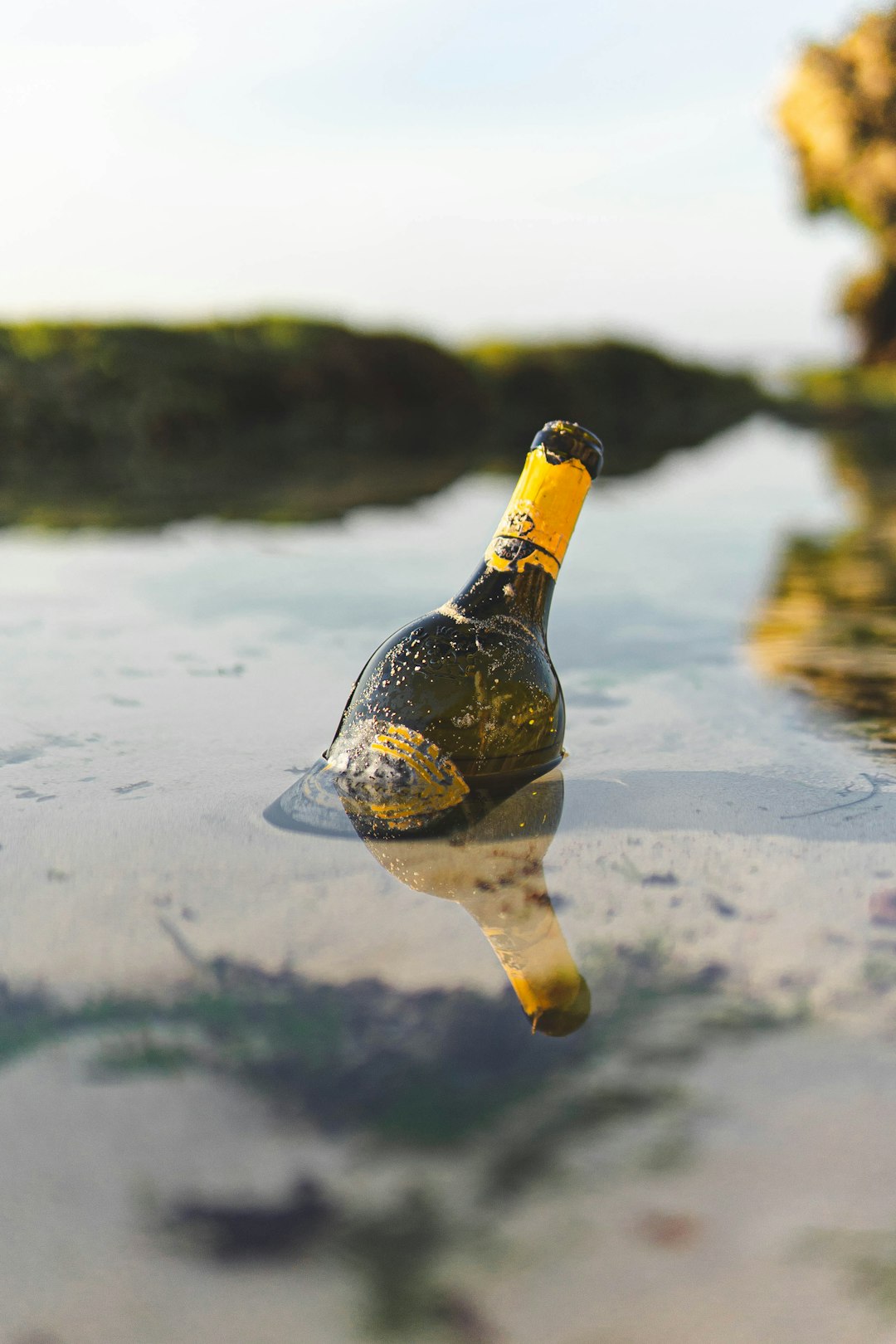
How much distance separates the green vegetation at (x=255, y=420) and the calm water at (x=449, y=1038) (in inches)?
135

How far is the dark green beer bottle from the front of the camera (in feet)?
5.02

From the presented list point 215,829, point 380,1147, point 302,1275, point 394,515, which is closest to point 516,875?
point 215,829

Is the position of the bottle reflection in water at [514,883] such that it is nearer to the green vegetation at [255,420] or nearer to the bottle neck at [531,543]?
the bottle neck at [531,543]

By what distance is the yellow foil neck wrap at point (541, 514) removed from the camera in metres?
1.64

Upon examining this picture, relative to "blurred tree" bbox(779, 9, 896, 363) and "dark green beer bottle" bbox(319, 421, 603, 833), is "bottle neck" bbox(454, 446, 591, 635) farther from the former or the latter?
"blurred tree" bbox(779, 9, 896, 363)

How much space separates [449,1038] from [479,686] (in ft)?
2.06

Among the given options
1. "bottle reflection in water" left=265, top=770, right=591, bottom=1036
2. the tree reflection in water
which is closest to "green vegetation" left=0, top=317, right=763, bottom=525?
the tree reflection in water

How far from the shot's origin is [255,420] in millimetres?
9844

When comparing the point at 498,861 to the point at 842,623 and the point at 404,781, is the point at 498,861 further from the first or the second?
the point at 842,623

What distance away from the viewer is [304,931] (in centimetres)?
119

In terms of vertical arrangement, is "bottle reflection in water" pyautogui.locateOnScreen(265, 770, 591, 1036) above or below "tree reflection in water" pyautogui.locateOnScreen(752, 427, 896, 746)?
above

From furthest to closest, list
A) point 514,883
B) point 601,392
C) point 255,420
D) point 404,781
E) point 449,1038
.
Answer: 1. point 601,392
2. point 255,420
3. point 404,781
4. point 514,883
5. point 449,1038

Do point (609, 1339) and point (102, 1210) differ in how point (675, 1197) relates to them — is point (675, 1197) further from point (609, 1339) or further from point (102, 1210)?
point (102, 1210)

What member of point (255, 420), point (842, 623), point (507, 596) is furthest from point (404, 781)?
point (255, 420)
